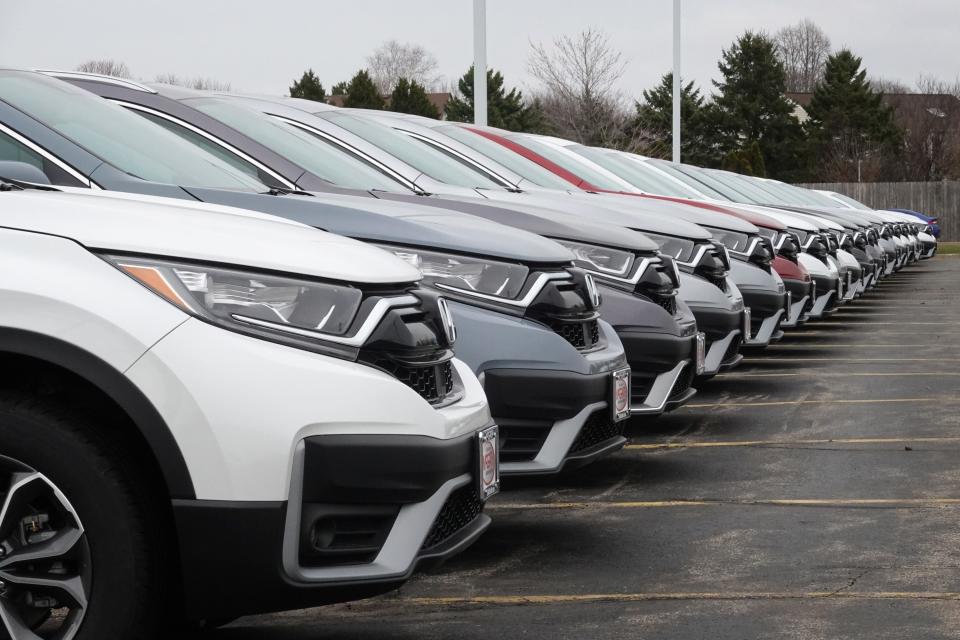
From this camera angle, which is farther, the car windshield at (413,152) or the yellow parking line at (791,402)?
the yellow parking line at (791,402)

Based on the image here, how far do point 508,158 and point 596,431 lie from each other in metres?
4.50

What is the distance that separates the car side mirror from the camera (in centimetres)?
368

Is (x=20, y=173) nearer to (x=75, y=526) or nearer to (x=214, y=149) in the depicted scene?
(x=75, y=526)

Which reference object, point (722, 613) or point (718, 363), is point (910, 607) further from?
point (718, 363)

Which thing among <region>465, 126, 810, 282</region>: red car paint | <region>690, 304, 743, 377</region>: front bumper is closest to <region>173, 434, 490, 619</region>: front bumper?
<region>690, 304, 743, 377</region>: front bumper

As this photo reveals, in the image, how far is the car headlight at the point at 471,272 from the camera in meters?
5.18

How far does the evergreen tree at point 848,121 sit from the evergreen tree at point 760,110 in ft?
5.28

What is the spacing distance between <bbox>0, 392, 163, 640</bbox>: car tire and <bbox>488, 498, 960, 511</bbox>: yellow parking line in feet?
9.31

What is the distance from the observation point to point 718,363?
8.09 meters

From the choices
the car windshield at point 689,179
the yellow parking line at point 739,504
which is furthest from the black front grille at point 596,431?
the car windshield at point 689,179

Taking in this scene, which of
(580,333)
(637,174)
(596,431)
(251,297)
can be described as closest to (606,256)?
(580,333)

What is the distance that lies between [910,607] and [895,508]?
1.56 metres

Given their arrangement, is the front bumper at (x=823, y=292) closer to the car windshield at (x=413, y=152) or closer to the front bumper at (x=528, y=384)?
the car windshield at (x=413, y=152)

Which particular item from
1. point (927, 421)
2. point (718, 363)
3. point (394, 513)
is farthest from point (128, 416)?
point (927, 421)
